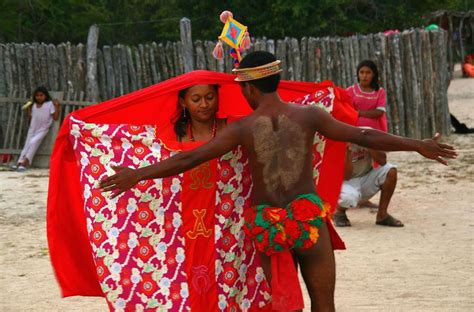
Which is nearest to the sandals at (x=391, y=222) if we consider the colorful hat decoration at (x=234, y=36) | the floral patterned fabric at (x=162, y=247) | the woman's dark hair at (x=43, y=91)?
the floral patterned fabric at (x=162, y=247)

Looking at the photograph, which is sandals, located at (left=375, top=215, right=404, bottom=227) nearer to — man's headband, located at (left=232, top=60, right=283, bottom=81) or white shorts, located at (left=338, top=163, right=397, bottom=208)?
white shorts, located at (left=338, top=163, right=397, bottom=208)

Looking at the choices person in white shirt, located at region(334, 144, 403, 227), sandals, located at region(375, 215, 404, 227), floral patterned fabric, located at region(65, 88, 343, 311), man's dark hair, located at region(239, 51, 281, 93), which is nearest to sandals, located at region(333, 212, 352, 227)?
person in white shirt, located at region(334, 144, 403, 227)

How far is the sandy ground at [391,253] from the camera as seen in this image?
20.4 ft

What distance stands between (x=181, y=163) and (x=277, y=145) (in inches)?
18.5

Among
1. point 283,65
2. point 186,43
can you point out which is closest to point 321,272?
point 283,65

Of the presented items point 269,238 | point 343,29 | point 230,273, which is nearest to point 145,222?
point 230,273

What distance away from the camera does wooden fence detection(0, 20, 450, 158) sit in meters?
14.1

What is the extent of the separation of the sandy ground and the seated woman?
159cm

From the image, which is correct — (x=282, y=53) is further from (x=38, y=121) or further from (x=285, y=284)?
(x=285, y=284)

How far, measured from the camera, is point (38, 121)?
45.3 ft

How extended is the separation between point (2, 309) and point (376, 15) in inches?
779

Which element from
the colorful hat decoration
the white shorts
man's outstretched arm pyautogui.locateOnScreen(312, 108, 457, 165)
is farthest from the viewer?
the white shorts

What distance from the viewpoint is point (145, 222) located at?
16.8 feet

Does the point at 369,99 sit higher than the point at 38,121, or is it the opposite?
the point at 369,99
